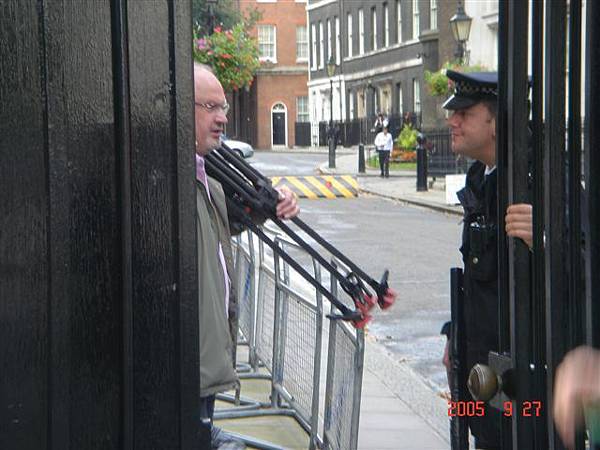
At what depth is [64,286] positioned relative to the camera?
1.76 m

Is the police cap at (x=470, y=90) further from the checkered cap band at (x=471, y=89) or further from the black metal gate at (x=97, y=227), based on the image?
the black metal gate at (x=97, y=227)

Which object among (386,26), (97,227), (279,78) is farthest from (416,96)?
(97,227)

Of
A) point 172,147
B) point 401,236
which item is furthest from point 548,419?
point 401,236

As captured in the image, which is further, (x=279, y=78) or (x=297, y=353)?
(x=279, y=78)

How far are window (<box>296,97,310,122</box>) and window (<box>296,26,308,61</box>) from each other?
2.86 metres

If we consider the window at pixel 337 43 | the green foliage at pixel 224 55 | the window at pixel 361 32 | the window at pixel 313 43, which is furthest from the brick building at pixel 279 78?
the green foliage at pixel 224 55

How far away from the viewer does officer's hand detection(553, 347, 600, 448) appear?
1.41m

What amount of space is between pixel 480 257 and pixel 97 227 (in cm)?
218

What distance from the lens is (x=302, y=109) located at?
243 feet

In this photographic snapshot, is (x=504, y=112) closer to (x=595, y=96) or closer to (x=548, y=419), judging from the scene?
(x=595, y=96)

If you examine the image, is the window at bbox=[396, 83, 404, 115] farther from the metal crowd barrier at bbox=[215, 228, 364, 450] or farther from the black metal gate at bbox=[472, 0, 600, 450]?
the black metal gate at bbox=[472, 0, 600, 450]

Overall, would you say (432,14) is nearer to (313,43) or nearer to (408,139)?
(408,139)

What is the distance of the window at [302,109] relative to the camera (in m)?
73.6

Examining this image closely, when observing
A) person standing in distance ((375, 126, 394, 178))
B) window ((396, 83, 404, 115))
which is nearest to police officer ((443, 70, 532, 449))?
person standing in distance ((375, 126, 394, 178))
